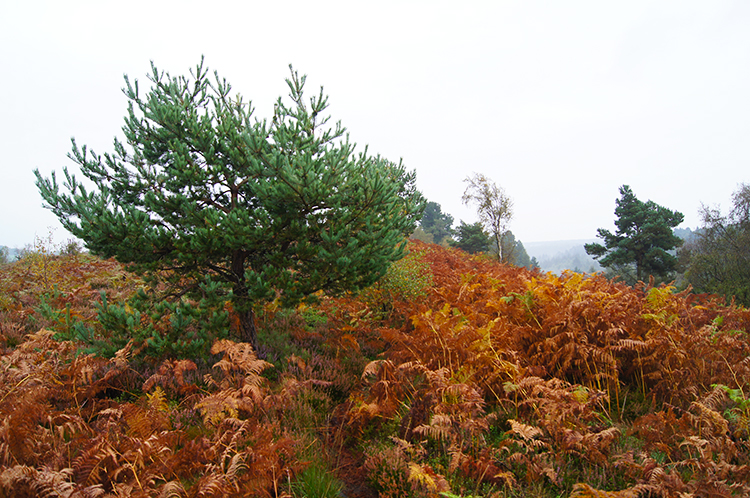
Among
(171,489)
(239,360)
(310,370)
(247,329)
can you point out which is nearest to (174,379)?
(239,360)

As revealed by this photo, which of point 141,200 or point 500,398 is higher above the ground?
point 141,200

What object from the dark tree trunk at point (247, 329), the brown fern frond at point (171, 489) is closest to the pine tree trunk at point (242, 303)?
the dark tree trunk at point (247, 329)

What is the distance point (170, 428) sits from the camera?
12.2 ft

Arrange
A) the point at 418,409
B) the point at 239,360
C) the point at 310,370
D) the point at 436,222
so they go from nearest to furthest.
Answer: the point at 418,409, the point at 239,360, the point at 310,370, the point at 436,222

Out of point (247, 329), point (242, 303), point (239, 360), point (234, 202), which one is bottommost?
point (239, 360)

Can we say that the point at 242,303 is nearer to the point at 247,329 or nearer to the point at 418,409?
the point at 247,329

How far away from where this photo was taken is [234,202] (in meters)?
5.54

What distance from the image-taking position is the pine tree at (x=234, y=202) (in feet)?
15.3

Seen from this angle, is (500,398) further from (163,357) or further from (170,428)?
(163,357)

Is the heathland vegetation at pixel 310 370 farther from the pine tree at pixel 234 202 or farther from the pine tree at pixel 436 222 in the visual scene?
the pine tree at pixel 436 222

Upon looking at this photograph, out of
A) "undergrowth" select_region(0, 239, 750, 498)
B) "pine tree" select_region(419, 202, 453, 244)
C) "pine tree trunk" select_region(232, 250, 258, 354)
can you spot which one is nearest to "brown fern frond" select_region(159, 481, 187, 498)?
"undergrowth" select_region(0, 239, 750, 498)

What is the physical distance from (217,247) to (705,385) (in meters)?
5.97

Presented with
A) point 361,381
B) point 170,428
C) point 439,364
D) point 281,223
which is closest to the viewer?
point 170,428

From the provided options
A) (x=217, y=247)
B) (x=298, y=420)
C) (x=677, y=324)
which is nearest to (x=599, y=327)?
(x=677, y=324)
